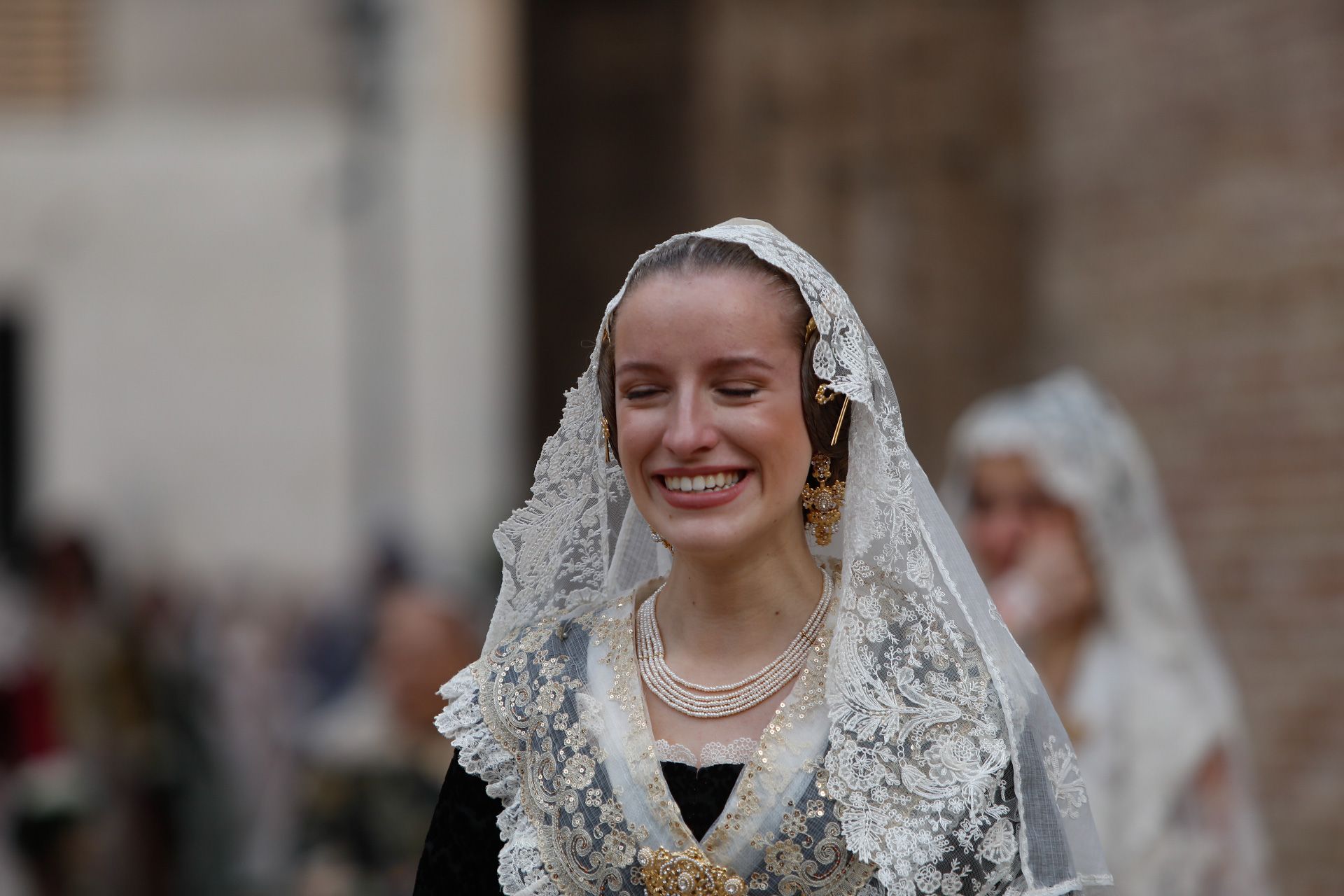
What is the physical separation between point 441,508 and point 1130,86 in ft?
27.1

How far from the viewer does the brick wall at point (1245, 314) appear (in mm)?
6129

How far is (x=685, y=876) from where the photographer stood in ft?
7.67

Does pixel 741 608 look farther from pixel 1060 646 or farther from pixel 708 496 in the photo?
pixel 1060 646

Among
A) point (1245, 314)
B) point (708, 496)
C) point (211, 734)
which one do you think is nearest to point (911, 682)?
point (708, 496)

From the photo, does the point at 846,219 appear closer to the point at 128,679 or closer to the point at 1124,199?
the point at 1124,199

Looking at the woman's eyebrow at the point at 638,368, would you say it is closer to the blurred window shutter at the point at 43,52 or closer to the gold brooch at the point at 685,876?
→ the gold brooch at the point at 685,876

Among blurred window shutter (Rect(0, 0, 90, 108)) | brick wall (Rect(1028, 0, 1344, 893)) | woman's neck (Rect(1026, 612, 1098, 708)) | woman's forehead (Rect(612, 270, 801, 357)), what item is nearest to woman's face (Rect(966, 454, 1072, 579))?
woman's neck (Rect(1026, 612, 1098, 708))

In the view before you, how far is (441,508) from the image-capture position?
14.3 m

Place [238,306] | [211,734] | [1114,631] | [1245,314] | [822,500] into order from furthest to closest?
[238,306] → [211,734] → [1245,314] → [1114,631] → [822,500]

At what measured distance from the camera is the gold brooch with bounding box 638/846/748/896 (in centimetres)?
232

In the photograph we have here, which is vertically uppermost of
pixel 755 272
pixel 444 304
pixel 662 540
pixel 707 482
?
pixel 755 272

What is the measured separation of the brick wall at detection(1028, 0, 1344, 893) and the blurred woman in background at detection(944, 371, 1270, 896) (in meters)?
1.43

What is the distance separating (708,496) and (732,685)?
0.26m

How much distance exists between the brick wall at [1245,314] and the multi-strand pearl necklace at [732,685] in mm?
4011
